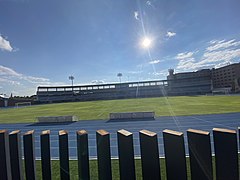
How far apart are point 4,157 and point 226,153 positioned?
2.43 m

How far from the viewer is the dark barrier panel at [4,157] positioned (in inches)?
81.8

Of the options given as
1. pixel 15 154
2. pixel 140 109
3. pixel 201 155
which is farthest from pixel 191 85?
pixel 15 154

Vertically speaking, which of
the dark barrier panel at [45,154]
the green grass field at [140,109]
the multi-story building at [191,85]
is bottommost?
the green grass field at [140,109]

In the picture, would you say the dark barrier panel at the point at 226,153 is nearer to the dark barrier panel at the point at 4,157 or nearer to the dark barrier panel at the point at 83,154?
the dark barrier panel at the point at 83,154

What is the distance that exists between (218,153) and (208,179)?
268mm

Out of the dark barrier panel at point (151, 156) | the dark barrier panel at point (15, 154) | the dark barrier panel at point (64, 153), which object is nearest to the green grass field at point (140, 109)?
the dark barrier panel at point (15, 154)

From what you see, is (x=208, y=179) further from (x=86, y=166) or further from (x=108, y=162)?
(x=86, y=166)

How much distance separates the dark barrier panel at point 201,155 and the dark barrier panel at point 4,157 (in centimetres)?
212

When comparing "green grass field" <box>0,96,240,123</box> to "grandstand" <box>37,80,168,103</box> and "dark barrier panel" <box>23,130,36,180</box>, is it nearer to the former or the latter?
"dark barrier panel" <box>23,130,36,180</box>

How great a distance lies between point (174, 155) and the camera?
5.50 feet

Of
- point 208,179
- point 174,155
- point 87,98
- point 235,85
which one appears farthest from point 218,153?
point 235,85

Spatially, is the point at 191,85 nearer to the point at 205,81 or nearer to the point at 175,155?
the point at 205,81

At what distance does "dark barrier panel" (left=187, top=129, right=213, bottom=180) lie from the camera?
1.56 metres

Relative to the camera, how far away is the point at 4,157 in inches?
82.7
